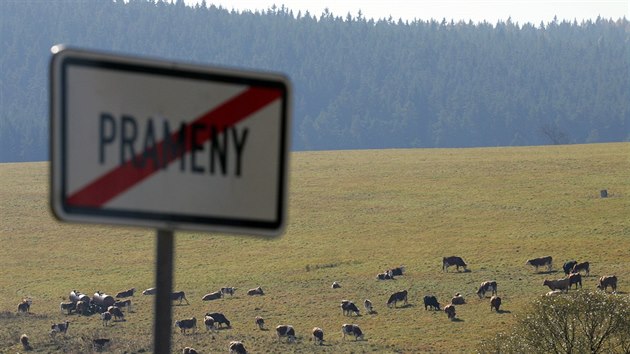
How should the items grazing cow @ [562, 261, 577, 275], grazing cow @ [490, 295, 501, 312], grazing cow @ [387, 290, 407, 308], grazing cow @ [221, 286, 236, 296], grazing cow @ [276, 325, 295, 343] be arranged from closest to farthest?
grazing cow @ [276, 325, 295, 343]
grazing cow @ [490, 295, 501, 312]
grazing cow @ [387, 290, 407, 308]
grazing cow @ [562, 261, 577, 275]
grazing cow @ [221, 286, 236, 296]

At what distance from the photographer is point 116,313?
2282 inches

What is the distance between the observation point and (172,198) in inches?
127

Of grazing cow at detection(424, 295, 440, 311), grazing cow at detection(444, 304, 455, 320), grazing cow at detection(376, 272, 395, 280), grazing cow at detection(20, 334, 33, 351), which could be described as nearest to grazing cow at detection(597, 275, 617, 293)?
grazing cow at detection(444, 304, 455, 320)

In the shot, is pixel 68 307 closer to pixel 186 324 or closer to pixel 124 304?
pixel 124 304

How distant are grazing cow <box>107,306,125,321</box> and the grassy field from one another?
0.91 m

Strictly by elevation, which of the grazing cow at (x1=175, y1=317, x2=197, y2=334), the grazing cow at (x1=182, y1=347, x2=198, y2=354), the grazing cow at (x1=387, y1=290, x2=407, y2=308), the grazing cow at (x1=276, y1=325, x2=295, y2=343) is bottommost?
the grazing cow at (x1=182, y1=347, x2=198, y2=354)

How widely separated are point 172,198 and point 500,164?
337ft

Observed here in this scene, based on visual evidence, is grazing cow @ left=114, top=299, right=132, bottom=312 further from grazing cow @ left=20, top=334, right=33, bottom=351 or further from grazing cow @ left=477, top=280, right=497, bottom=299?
grazing cow @ left=477, top=280, right=497, bottom=299

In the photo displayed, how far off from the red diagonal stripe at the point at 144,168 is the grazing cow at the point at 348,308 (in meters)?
52.8

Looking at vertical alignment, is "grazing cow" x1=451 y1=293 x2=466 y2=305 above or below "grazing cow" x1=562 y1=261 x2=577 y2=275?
below

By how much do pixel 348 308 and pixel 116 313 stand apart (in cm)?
1100

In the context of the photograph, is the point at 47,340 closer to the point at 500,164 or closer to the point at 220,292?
the point at 220,292

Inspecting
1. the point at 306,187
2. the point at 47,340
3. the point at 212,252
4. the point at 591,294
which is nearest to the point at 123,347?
the point at 47,340

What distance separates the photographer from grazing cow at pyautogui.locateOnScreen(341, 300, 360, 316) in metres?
55.8
